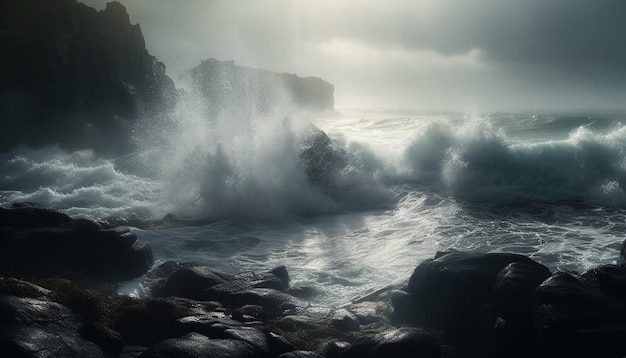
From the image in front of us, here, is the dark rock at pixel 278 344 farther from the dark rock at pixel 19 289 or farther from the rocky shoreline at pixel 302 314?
the dark rock at pixel 19 289

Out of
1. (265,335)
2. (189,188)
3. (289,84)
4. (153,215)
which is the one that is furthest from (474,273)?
(289,84)

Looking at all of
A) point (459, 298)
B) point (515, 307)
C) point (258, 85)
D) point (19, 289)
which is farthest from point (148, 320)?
point (258, 85)

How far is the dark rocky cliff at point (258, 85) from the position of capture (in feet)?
118

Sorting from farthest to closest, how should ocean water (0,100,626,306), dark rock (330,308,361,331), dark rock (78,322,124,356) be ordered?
ocean water (0,100,626,306) → dark rock (330,308,361,331) → dark rock (78,322,124,356)

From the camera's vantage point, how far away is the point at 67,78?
1540 inches

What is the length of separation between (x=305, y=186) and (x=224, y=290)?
1157 centimetres

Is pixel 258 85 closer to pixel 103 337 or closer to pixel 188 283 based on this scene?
pixel 188 283

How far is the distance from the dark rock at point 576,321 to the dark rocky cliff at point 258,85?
83.8ft

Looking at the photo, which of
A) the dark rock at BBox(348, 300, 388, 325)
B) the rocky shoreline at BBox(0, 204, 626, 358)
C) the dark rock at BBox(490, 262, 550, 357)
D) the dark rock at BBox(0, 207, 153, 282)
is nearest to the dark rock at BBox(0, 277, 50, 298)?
the rocky shoreline at BBox(0, 204, 626, 358)

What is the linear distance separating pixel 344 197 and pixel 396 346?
556 inches

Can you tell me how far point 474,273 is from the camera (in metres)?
8.82

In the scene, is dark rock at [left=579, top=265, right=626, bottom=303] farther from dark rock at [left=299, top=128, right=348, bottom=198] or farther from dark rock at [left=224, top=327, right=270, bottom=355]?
dark rock at [left=299, top=128, right=348, bottom=198]

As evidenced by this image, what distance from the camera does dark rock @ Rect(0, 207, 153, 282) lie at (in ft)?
37.0

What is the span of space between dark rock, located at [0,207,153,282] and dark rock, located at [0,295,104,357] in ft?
14.8
